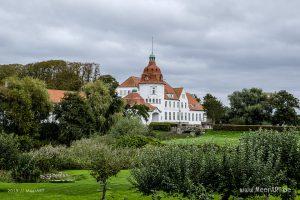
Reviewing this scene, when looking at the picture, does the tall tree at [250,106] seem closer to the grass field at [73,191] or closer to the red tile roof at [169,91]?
the red tile roof at [169,91]

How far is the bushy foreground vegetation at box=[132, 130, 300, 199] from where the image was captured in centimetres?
1644

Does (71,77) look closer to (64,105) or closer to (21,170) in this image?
(64,105)

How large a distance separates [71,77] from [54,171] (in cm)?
6071

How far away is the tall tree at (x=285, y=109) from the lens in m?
80.9

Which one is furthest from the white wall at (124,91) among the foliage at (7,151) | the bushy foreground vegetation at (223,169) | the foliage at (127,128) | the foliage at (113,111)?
the bushy foreground vegetation at (223,169)

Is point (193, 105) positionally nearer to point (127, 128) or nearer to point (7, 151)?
point (127, 128)

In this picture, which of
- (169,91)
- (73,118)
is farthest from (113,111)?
(169,91)

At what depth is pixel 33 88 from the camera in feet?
183

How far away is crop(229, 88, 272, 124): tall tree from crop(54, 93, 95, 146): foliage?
110 feet

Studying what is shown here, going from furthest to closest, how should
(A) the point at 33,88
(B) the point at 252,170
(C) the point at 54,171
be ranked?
1. (A) the point at 33,88
2. (C) the point at 54,171
3. (B) the point at 252,170

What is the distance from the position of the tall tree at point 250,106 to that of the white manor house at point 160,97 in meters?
23.7

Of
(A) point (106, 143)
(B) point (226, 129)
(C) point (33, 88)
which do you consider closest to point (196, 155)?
(A) point (106, 143)

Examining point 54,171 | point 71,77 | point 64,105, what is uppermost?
point 71,77

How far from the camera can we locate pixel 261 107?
81.9 metres
